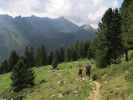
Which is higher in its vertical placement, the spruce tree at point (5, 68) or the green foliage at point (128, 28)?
the green foliage at point (128, 28)

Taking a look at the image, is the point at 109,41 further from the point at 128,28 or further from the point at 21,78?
the point at 21,78

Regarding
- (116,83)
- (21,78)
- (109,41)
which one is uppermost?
(109,41)

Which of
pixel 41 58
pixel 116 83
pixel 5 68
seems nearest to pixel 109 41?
pixel 116 83

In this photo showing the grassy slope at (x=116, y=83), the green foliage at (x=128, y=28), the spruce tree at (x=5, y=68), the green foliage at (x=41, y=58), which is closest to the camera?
the grassy slope at (x=116, y=83)

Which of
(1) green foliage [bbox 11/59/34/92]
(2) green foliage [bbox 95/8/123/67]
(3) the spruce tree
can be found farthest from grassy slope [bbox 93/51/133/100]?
(3) the spruce tree

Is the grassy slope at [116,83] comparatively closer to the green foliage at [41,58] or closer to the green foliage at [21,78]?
the green foliage at [21,78]

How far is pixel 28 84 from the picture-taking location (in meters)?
64.2

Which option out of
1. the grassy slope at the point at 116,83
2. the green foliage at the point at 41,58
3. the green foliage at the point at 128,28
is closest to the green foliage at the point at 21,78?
the grassy slope at the point at 116,83

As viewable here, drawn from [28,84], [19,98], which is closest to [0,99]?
[28,84]

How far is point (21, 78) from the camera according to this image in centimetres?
6419

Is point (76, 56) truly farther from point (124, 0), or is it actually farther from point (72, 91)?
point (72, 91)

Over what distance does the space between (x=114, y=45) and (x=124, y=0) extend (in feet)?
43.5

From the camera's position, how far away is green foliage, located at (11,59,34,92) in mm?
63281

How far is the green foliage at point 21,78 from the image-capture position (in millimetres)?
63281
